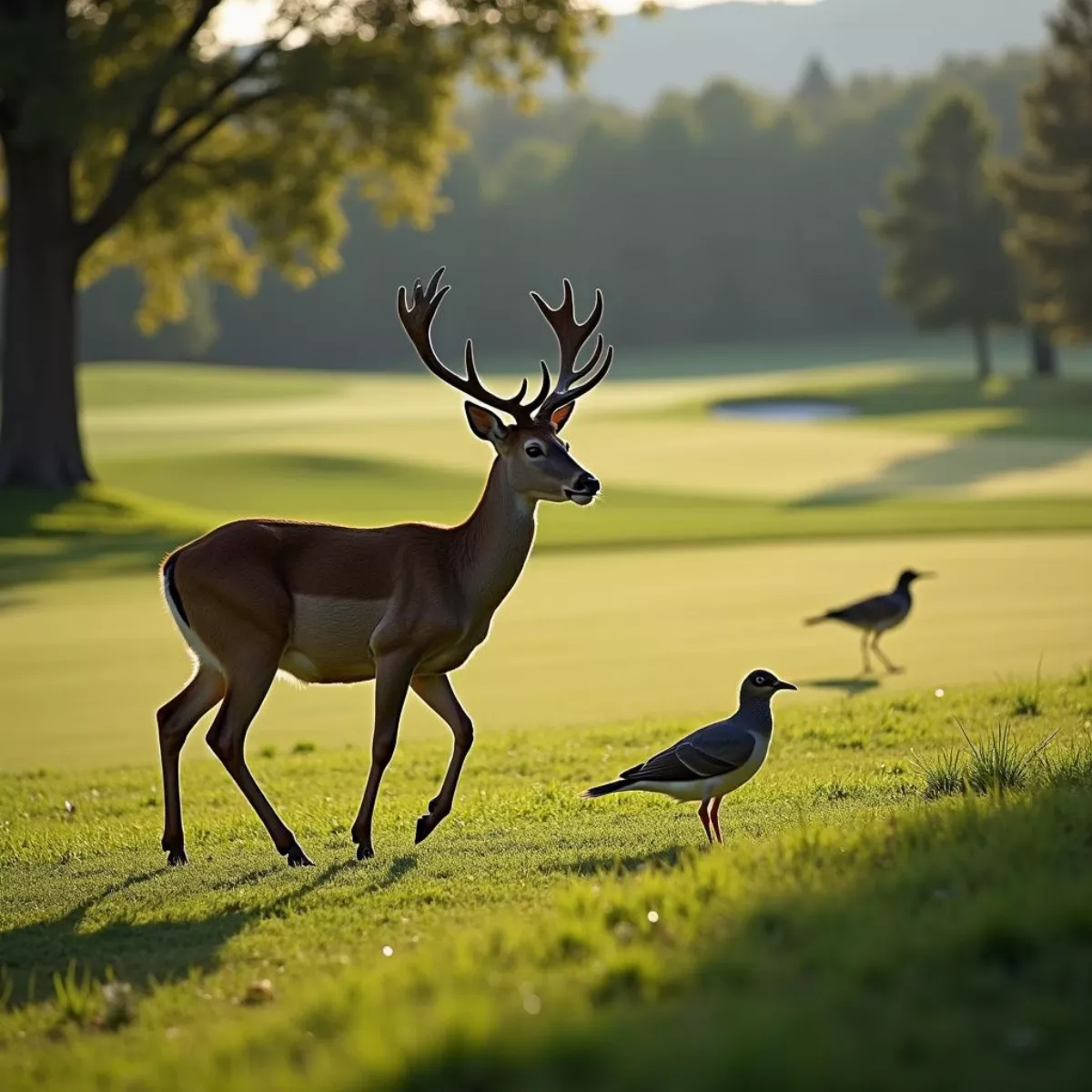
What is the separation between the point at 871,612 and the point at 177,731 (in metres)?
6.95

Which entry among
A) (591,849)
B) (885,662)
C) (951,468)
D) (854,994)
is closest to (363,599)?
(591,849)

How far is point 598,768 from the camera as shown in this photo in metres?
11.1

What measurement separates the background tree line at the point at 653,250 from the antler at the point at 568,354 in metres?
105

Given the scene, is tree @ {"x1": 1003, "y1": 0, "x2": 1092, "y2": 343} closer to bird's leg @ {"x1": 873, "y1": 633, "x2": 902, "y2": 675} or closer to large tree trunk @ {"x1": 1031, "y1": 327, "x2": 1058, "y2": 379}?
large tree trunk @ {"x1": 1031, "y1": 327, "x2": 1058, "y2": 379}

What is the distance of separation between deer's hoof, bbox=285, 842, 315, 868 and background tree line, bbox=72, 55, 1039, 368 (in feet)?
351

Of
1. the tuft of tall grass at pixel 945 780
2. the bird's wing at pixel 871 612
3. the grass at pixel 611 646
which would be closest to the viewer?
the tuft of tall grass at pixel 945 780

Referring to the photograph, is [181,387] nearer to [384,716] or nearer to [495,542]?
[495,542]

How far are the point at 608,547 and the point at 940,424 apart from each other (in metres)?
25.8

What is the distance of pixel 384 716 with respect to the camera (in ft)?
29.0

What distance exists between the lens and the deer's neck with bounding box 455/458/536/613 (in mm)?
9039

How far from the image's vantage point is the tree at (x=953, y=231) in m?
68.7

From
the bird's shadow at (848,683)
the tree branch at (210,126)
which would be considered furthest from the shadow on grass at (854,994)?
the tree branch at (210,126)

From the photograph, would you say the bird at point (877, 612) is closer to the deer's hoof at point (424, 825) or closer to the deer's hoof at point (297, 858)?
the deer's hoof at point (424, 825)

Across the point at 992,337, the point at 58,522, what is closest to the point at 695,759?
the point at 58,522
